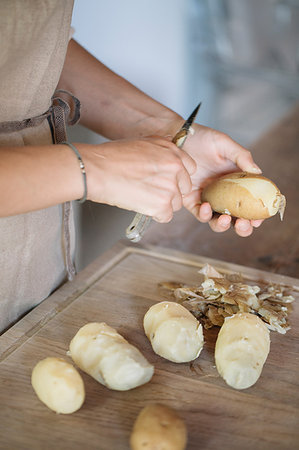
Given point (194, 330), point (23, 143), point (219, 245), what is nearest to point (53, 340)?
point (194, 330)

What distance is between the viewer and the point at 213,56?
4.23m

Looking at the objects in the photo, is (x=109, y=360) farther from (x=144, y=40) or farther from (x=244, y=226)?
(x=144, y=40)

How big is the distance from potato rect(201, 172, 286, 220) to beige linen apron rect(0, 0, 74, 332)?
13.5 inches

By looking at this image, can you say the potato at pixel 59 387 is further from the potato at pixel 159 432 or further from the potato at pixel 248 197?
the potato at pixel 248 197

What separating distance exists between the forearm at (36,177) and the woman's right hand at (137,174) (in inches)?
1.1

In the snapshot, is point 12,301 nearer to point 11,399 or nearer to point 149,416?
point 11,399

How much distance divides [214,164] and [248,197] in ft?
0.64

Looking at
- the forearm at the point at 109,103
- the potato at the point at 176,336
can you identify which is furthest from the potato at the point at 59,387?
the forearm at the point at 109,103

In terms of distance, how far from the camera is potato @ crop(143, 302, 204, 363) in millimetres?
Result: 829

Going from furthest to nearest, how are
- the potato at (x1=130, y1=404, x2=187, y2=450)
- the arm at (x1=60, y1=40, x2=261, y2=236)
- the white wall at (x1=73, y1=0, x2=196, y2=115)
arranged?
A: the white wall at (x1=73, y1=0, x2=196, y2=115)
the arm at (x1=60, y1=40, x2=261, y2=236)
the potato at (x1=130, y1=404, x2=187, y2=450)

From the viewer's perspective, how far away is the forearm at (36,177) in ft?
2.32

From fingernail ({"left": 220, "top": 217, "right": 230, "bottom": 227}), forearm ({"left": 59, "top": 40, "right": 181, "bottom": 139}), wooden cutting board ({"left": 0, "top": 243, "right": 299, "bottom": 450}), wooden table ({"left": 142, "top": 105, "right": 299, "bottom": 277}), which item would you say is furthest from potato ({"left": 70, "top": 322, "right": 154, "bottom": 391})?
wooden table ({"left": 142, "top": 105, "right": 299, "bottom": 277})

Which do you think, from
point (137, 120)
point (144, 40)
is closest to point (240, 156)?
point (137, 120)

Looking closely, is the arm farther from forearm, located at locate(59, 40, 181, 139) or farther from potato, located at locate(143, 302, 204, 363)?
potato, located at locate(143, 302, 204, 363)
